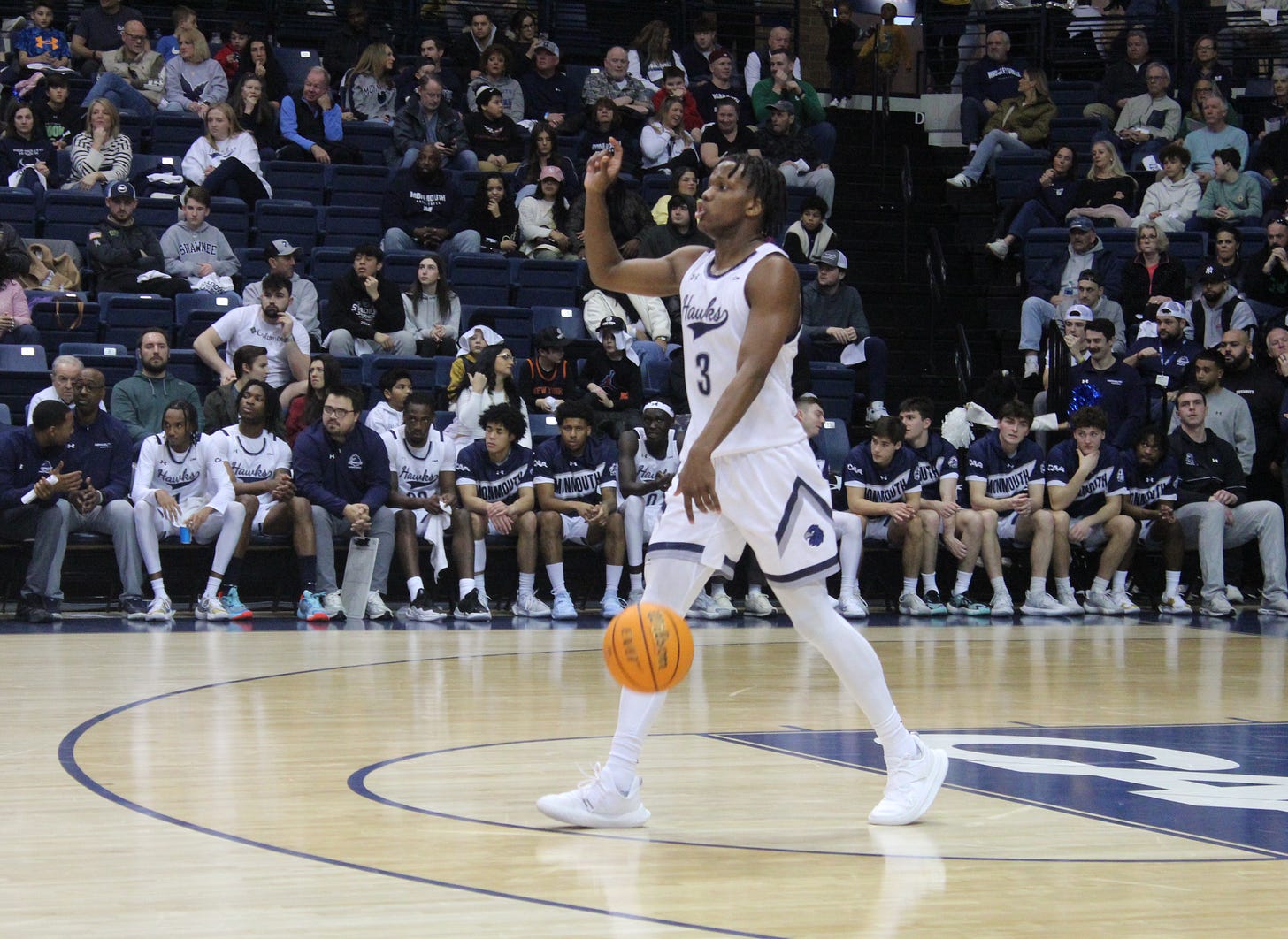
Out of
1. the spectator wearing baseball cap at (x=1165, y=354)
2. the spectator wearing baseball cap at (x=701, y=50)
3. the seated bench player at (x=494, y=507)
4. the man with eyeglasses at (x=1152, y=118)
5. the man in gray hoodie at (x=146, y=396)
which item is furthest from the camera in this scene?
the spectator wearing baseball cap at (x=701, y=50)

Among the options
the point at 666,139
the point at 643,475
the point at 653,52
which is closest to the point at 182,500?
the point at 643,475

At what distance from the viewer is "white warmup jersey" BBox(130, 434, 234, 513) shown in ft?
35.7

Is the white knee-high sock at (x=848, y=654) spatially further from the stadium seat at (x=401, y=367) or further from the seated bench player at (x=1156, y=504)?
the seated bench player at (x=1156, y=504)

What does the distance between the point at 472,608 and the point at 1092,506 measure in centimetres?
491

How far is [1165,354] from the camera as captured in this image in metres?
13.8

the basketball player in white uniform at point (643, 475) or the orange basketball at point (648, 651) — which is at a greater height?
the basketball player in white uniform at point (643, 475)

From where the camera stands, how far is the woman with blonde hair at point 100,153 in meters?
13.5

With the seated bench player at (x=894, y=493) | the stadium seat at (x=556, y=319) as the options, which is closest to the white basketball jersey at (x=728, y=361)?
the seated bench player at (x=894, y=493)

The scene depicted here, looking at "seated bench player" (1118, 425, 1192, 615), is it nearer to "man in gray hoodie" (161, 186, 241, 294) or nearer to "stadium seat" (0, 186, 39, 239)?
"man in gray hoodie" (161, 186, 241, 294)

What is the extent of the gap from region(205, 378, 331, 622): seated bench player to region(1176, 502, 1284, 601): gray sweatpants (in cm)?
662

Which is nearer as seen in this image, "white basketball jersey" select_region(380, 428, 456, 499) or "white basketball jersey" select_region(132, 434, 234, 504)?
"white basketball jersey" select_region(132, 434, 234, 504)

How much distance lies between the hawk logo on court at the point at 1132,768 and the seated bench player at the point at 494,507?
209 inches

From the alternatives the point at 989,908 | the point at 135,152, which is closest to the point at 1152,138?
the point at 135,152

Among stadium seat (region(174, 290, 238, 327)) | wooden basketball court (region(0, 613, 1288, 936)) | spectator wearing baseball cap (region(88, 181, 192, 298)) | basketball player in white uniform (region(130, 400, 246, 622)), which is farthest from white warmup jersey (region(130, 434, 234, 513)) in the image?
wooden basketball court (region(0, 613, 1288, 936))
